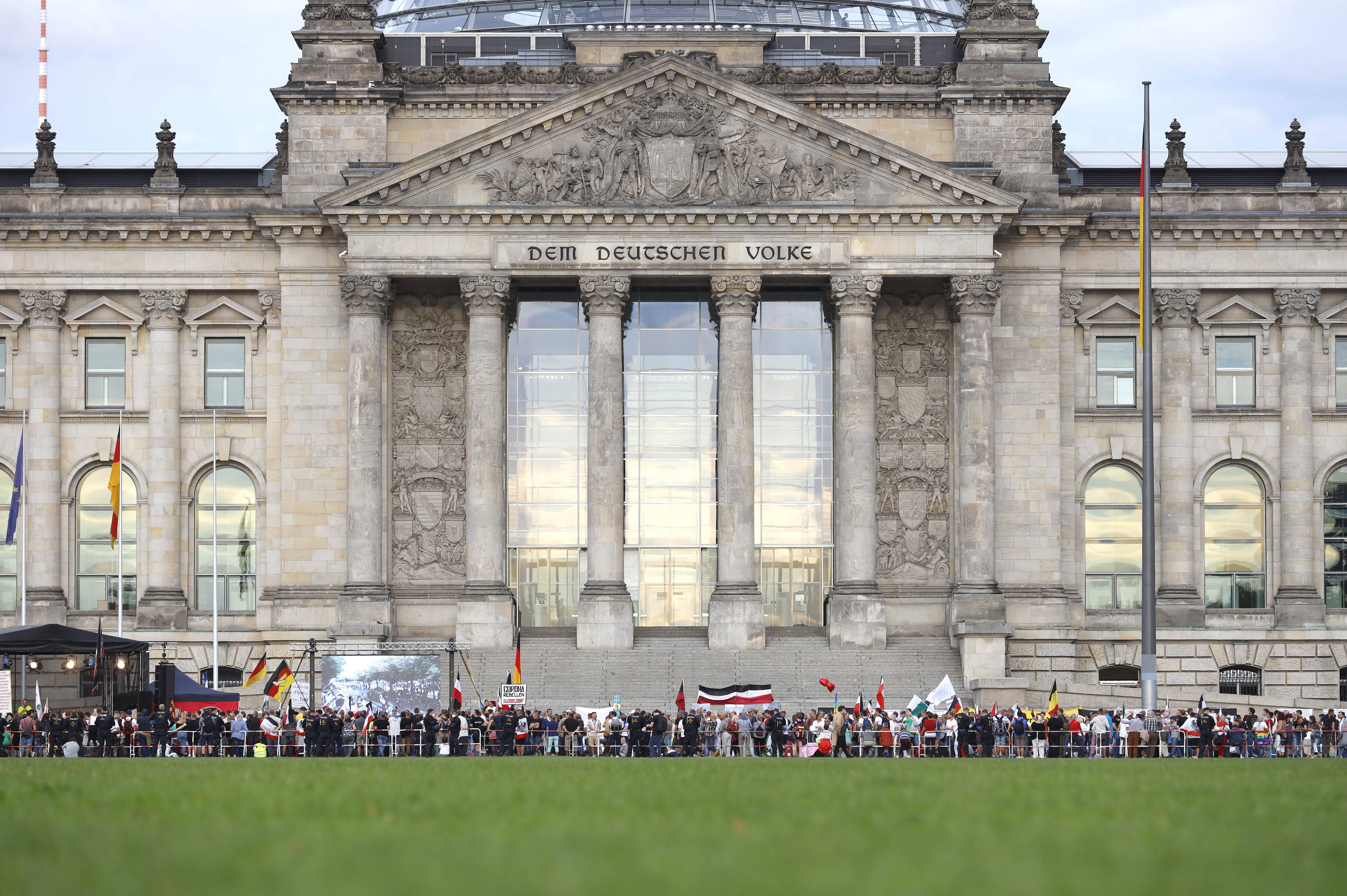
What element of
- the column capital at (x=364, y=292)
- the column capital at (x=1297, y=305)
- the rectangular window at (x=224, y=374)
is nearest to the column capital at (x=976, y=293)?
the column capital at (x=1297, y=305)

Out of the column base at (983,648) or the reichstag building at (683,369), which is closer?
the column base at (983,648)

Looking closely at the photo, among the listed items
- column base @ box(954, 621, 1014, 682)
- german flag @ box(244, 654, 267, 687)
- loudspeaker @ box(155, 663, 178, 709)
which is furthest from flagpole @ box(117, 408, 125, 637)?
column base @ box(954, 621, 1014, 682)

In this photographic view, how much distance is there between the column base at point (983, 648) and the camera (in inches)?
2331

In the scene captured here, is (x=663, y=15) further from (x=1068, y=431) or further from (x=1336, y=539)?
(x=1336, y=539)

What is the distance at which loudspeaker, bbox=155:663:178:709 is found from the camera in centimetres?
4984

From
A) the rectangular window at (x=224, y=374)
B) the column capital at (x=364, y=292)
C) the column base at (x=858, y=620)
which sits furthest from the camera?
the rectangular window at (x=224, y=374)

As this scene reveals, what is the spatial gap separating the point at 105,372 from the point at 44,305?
329 cm

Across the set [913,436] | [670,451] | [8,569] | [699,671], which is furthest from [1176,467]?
[8,569]

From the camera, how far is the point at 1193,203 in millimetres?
65500

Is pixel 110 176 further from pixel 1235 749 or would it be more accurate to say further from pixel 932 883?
pixel 932 883

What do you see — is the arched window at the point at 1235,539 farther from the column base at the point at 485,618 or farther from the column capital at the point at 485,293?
the column capital at the point at 485,293

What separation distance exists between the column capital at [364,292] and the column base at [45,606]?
15350 millimetres

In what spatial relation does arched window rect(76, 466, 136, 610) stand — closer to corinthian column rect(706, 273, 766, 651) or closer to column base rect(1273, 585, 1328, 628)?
corinthian column rect(706, 273, 766, 651)

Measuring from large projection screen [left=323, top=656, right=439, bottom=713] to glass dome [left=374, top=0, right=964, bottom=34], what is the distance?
31227mm
